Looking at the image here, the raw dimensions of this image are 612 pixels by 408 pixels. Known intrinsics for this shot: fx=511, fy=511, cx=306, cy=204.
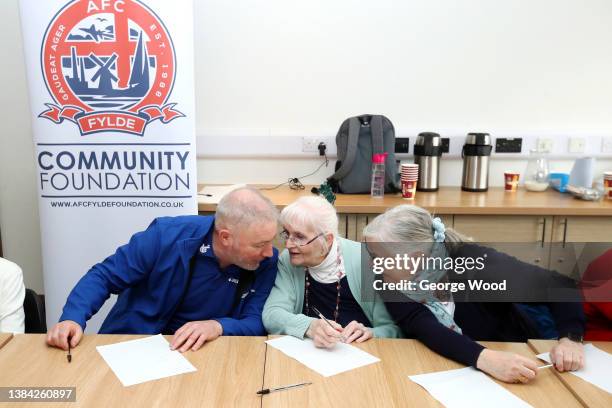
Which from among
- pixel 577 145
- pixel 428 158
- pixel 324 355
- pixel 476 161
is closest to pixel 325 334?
pixel 324 355

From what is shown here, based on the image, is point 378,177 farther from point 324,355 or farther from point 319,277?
point 324,355

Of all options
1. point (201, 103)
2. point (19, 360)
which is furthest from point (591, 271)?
point (201, 103)

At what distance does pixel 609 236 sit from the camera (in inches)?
109

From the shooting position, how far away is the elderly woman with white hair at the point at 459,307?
143 cm

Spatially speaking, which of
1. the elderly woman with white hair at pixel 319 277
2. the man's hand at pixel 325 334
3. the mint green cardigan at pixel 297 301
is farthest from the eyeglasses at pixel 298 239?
the man's hand at pixel 325 334

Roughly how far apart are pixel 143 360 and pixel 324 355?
1.66ft

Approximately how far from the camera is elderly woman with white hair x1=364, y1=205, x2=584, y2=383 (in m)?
1.43

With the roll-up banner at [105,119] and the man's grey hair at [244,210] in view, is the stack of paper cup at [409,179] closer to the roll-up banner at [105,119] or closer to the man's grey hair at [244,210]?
the roll-up banner at [105,119]

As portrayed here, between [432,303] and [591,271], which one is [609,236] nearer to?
[591,271]

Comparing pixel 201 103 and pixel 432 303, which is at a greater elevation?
pixel 201 103

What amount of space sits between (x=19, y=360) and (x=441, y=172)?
2665 millimetres

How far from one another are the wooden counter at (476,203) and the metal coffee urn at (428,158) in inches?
2.8

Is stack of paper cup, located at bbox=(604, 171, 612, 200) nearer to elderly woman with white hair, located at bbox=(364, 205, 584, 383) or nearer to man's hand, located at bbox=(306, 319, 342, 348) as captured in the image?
elderly woman with white hair, located at bbox=(364, 205, 584, 383)

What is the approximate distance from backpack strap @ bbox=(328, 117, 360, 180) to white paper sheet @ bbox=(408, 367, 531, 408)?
178 centimetres
